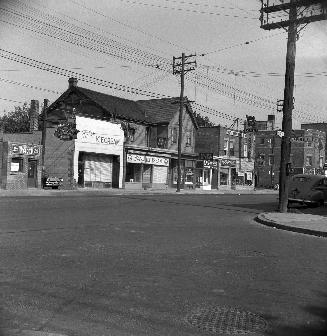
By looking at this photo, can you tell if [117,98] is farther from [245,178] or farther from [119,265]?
[119,265]

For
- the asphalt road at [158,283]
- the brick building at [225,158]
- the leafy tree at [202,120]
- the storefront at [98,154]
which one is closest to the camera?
the asphalt road at [158,283]

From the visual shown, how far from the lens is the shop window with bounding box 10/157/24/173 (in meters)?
35.7

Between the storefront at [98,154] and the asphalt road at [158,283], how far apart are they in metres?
28.8

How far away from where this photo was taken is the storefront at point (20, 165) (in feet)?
115

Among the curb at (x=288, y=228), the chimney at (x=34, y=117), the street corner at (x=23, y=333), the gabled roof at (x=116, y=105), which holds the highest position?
the gabled roof at (x=116, y=105)

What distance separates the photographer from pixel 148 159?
156 ft

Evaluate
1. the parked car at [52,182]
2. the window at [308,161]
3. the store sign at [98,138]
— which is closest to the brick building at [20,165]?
the parked car at [52,182]

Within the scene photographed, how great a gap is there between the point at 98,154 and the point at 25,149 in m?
7.49

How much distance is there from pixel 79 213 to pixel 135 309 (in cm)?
1190

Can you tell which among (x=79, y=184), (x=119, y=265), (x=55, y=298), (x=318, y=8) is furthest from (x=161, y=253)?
(x=79, y=184)

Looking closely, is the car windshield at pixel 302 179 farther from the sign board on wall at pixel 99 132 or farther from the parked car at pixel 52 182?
the sign board on wall at pixel 99 132

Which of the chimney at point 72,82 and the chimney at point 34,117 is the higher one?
the chimney at point 72,82

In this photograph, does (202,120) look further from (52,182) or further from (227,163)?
(52,182)

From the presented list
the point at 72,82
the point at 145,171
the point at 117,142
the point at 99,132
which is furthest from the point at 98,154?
the point at 72,82
